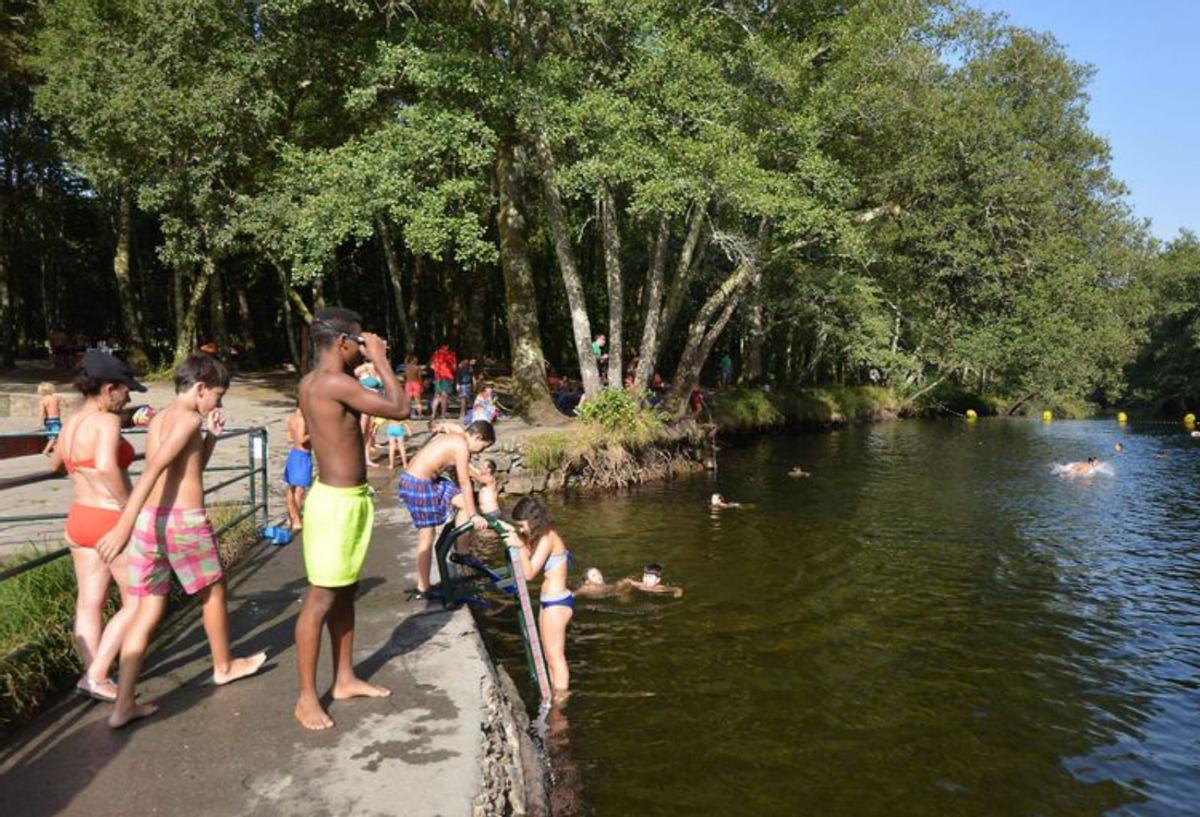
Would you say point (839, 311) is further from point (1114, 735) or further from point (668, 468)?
point (1114, 735)

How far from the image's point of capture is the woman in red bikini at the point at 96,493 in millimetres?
4547

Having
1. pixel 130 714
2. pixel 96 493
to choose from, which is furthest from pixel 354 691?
pixel 96 493

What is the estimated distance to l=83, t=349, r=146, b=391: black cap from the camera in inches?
180

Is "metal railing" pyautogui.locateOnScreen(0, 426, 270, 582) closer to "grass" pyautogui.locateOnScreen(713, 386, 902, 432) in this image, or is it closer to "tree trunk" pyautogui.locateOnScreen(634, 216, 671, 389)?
"tree trunk" pyautogui.locateOnScreen(634, 216, 671, 389)

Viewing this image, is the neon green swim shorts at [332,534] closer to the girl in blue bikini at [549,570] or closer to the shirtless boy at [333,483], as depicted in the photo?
the shirtless boy at [333,483]

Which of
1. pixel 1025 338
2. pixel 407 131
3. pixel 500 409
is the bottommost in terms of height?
pixel 500 409

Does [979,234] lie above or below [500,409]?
above

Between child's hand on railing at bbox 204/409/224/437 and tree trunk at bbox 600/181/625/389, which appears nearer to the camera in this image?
child's hand on railing at bbox 204/409/224/437

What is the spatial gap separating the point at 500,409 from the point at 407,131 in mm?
8568

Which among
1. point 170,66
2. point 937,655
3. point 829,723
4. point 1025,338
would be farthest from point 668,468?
point 1025,338

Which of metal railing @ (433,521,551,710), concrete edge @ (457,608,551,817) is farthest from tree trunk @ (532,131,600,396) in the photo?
concrete edge @ (457,608,551,817)

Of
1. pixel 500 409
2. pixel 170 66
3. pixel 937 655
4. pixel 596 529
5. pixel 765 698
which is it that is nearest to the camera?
pixel 765 698

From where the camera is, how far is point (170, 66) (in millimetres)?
18297

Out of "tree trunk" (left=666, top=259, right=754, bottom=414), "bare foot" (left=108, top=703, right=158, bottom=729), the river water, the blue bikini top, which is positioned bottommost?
the river water
